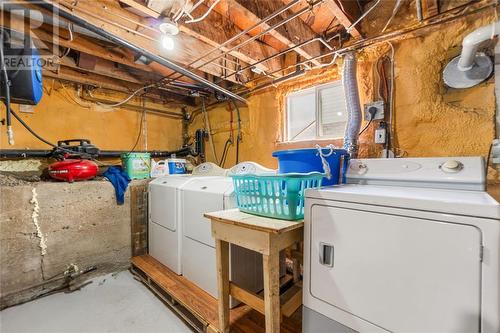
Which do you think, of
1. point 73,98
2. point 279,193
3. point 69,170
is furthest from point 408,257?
point 73,98

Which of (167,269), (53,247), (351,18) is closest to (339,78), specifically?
(351,18)

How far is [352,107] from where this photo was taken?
192 centimetres

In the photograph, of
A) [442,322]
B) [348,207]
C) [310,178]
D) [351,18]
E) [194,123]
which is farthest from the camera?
[194,123]

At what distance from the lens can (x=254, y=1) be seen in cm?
171

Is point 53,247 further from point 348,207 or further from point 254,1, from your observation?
point 254,1

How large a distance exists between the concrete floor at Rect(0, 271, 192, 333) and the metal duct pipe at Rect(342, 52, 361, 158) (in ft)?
6.49

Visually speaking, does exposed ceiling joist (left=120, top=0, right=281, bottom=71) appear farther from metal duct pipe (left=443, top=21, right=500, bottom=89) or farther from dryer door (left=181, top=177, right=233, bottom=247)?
metal duct pipe (left=443, top=21, right=500, bottom=89)

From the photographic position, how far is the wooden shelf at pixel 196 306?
1.56 metres

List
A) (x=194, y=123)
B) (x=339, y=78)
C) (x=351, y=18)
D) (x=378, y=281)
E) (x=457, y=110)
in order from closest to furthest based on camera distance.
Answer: (x=378, y=281)
(x=457, y=110)
(x=351, y=18)
(x=339, y=78)
(x=194, y=123)

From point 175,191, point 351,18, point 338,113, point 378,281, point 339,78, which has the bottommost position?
point 378,281

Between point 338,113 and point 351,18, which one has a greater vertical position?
point 351,18

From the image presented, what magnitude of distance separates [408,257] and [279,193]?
24.5 inches

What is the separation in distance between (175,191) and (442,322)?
206cm

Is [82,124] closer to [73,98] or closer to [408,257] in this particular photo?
[73,98]
